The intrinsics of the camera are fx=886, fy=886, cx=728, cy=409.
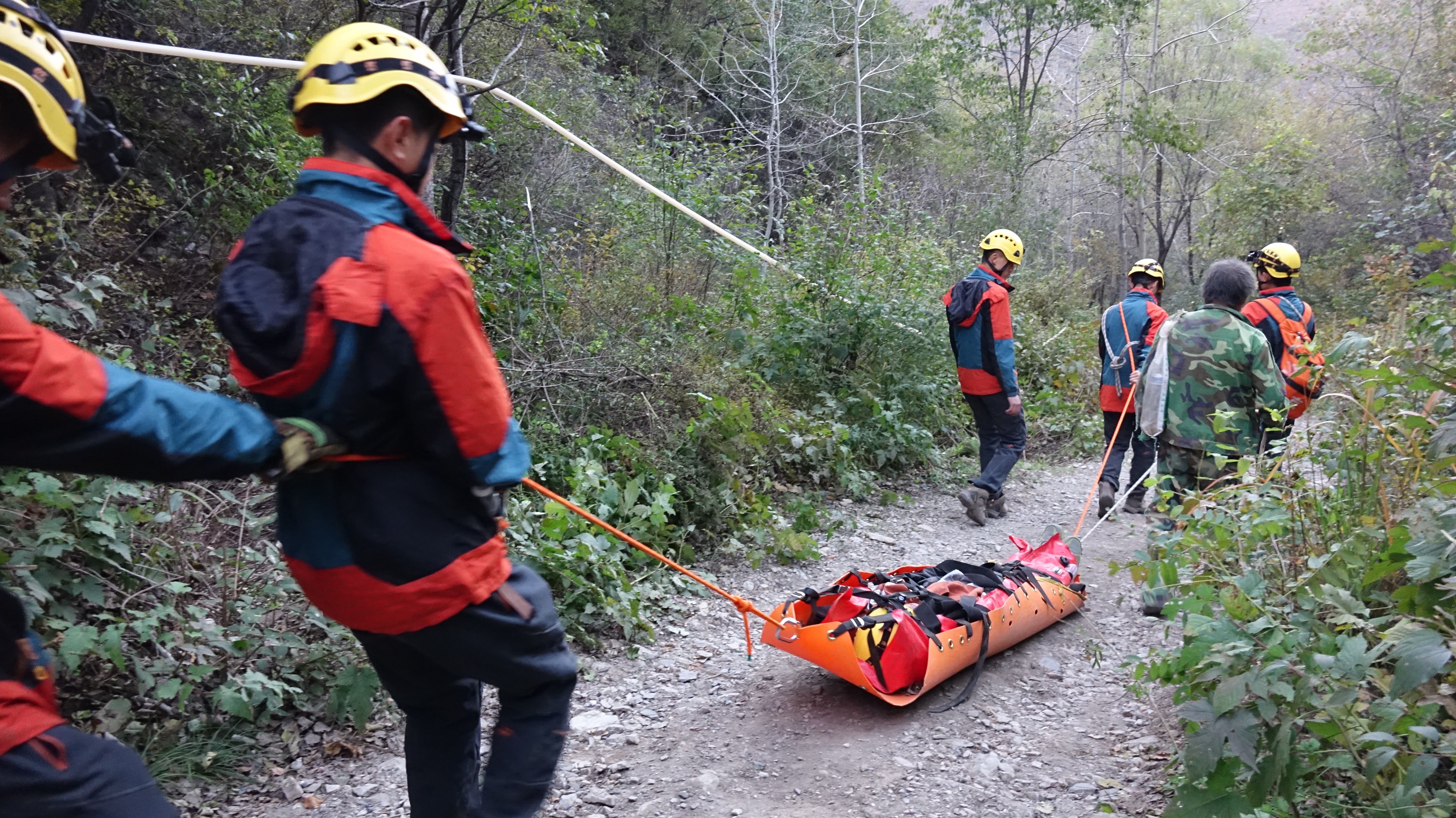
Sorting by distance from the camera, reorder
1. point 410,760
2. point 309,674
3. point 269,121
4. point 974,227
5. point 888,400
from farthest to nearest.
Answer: point 974,227 < point 888,400 < point 269,121 < point 309,674 < point 410,760

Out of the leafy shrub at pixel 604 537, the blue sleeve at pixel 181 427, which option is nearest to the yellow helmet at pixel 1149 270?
the leafy shrub at pixel 604 537

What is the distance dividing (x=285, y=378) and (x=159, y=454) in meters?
0.35

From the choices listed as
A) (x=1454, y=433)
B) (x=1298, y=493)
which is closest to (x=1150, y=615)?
(x=1298, y=493)

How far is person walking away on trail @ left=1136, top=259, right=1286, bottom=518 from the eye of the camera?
4.64m

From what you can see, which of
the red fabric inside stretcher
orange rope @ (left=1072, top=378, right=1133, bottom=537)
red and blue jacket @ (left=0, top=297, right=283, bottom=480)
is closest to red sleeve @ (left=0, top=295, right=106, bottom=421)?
red and blue jacket @ (left=0, top=297, right=283, bottom=480)

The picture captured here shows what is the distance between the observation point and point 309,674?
3914mm

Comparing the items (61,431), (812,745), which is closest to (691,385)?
(812,745)

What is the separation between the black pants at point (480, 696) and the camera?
207 cm

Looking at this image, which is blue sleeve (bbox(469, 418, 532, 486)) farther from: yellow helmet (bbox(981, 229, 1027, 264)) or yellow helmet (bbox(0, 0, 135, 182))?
yellow helmet (bbox(981, 229, 1027, 264))

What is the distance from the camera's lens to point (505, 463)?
6.58 ft

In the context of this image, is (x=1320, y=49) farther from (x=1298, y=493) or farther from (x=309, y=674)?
(x=309, y=674)

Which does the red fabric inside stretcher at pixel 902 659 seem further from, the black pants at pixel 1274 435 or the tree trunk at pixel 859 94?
the tree trunk at pixel 859 94

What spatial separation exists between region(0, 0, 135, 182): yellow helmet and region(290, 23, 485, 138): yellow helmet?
0.42 meters

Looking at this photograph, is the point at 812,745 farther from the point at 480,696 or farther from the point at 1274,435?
the point at 1274,435
